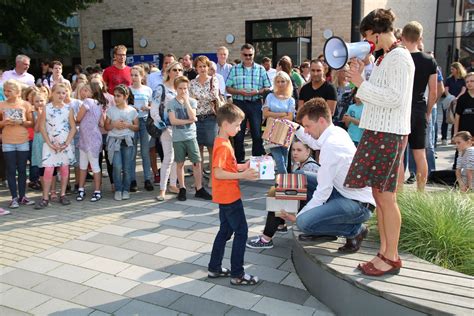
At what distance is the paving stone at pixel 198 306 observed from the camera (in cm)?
368

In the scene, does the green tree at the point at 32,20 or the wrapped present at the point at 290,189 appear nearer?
the wrapped present at the point at 290,189

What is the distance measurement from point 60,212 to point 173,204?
151 centimetres

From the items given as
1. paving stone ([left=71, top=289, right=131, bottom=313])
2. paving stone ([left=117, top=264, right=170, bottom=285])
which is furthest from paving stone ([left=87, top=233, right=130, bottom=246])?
paving stone ([left=71, top=289, right=131, bottom=313])

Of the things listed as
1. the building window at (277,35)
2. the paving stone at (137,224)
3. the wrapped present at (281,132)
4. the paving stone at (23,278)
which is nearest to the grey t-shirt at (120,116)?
the paving stone at (137,224)

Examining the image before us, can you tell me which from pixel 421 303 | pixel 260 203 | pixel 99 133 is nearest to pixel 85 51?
pixel 99 133

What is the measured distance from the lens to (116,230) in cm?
554

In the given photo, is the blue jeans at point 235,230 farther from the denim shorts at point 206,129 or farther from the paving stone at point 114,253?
the denim shorts at point 206,129

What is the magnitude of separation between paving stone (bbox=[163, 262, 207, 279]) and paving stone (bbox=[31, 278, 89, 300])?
2.64 feet

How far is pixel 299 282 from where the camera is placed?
420cm

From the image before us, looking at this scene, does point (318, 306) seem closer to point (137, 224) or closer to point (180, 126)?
point (137, 224)

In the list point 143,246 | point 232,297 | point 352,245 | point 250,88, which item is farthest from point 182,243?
point 250,88

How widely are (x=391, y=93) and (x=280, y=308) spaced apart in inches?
73.2

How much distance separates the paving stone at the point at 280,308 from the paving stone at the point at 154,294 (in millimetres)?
698

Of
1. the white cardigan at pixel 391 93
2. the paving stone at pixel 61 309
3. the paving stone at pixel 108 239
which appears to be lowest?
the paving stone at pixel 61 309
